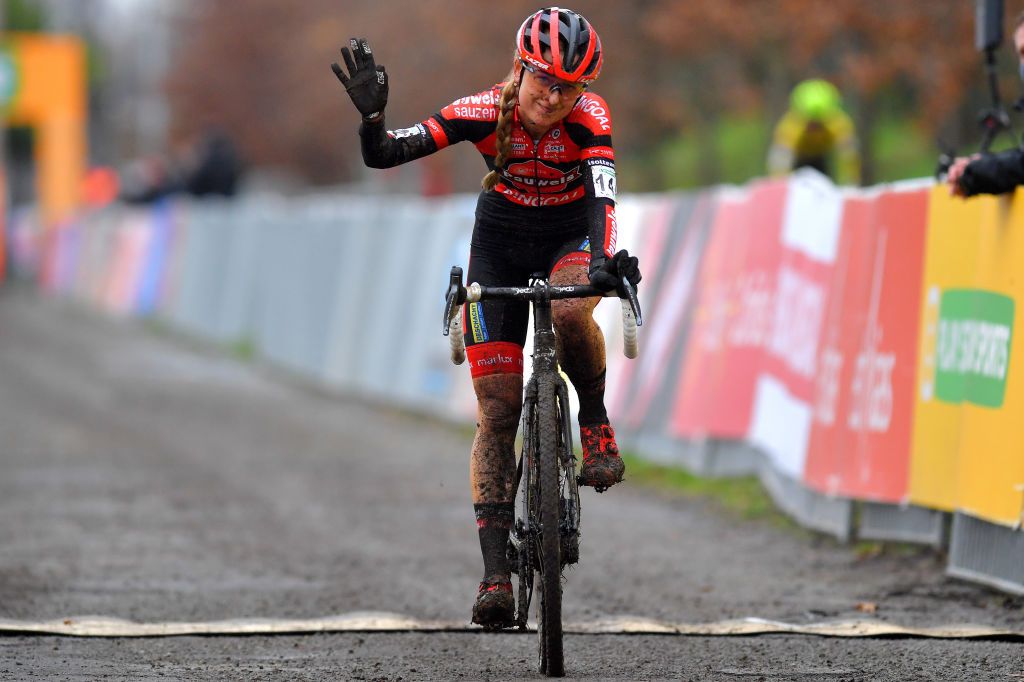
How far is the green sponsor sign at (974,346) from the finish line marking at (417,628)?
50.4 inches

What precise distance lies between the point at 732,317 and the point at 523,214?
5.20 m

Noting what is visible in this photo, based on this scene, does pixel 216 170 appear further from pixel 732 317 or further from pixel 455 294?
pixel 455 294

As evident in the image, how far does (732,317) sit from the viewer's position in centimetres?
1195

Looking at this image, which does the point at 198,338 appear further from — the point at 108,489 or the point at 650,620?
the point at 650,620

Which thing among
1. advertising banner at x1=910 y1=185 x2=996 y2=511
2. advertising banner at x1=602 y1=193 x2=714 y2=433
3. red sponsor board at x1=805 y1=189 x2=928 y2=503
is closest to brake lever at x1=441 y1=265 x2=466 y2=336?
advertising banner at x1=910 y1=185 x2=996 y2=511

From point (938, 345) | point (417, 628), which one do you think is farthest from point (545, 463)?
point (938, 345)

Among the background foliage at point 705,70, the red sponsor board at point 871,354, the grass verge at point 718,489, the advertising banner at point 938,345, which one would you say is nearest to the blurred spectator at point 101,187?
the background foliage at point 705,70

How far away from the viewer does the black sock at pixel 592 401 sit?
22.7 ft

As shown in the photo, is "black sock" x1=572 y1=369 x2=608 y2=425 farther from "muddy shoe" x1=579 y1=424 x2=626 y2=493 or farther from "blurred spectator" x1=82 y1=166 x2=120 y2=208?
"blurred spectator" x1=82 y1=166 x2=120 y2=208

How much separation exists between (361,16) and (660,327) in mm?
34603

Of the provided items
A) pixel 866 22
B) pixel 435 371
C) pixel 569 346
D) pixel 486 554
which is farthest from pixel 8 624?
pixel 866 22

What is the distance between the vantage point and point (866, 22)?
17.1 m

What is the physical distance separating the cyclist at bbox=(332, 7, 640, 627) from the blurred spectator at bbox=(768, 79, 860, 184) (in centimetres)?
797

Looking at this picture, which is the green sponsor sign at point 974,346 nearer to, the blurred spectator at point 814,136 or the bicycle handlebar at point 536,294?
the bicycle handlebar at point 536,294
